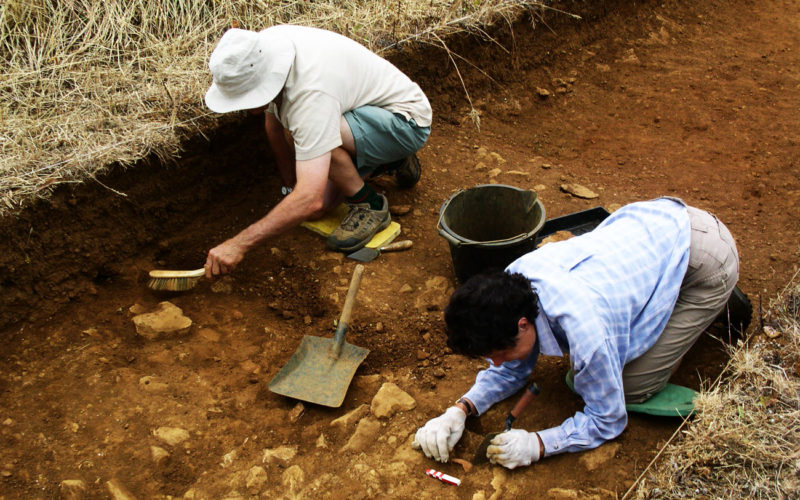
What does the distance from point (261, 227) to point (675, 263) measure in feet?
5.32

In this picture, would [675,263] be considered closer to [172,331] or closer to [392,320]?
[392,320]

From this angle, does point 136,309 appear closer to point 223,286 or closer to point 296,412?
point 223,286

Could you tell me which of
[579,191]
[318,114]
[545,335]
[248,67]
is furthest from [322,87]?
[579,191]

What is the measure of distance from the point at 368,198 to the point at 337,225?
0.79 feet

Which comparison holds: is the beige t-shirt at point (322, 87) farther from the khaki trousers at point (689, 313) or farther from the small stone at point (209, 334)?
the khaki trousers at point (689, 313)

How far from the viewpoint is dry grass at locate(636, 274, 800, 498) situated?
181cm

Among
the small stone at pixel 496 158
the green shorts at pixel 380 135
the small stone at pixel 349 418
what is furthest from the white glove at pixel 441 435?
the small stone at pixel 496 158

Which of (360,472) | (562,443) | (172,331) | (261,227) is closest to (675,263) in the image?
(562,443)

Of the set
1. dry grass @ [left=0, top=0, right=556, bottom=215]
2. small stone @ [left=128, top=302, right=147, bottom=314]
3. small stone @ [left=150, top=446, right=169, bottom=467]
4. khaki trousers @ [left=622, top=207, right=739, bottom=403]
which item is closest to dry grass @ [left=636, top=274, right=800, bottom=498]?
khaki trousers @ [left=622, top=207, right=739, bottom=403]

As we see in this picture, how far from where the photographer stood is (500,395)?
2.24 m

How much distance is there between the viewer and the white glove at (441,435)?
2061 mm

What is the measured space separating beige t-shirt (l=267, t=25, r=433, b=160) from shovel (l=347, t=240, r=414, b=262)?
2.28ft

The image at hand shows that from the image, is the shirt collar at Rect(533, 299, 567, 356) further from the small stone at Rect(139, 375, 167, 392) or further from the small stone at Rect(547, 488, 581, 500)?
the small stone at Rect(139, 375, 167, 392)

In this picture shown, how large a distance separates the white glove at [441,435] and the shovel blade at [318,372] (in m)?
0.43
